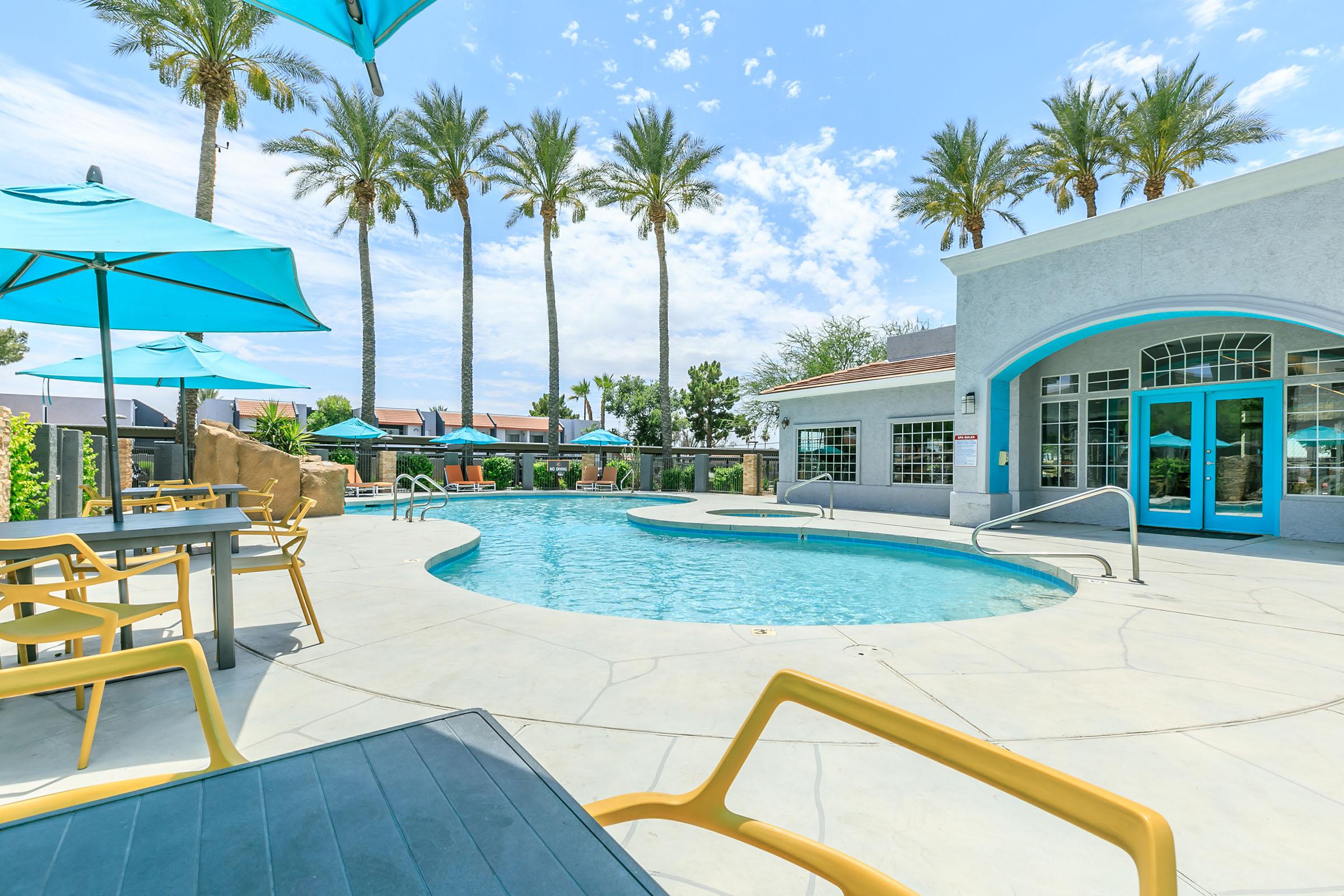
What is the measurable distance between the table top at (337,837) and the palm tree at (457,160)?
66.3ft

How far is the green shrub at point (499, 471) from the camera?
68.0ft

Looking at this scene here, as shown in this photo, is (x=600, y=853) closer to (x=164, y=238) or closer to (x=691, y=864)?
(x=691, y=864)

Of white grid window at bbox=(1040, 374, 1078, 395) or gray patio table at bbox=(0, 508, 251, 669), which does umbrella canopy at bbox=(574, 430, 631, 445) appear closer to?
white grid window at bbox=(1040, 374, 1078, 395)

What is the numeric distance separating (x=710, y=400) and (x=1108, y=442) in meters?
34.0

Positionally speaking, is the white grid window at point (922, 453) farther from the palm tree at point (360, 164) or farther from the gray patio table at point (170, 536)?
the palm tree at point (360, 164)

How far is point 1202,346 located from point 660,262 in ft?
50.8

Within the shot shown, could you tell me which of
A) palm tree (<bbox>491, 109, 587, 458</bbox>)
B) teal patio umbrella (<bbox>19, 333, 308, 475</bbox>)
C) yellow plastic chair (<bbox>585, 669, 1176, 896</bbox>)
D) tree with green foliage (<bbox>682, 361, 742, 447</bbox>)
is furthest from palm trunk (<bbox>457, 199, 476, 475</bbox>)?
tree with green foliage (<bbox>682, 361, 742, 447</bbox>)

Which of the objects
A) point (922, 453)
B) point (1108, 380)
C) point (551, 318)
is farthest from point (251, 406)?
point (1108, 380)

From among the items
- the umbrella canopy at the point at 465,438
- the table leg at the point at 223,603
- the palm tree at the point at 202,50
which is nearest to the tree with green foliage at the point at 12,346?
the palm tree at the point at 202,50

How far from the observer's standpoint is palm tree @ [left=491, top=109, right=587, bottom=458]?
70.3ft

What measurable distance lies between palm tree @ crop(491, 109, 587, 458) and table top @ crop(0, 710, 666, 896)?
20.1m

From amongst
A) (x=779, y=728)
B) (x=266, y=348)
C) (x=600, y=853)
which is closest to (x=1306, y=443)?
(x=779, y=728)

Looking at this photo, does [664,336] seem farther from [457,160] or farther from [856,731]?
[856,731]

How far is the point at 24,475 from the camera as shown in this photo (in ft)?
19.8
